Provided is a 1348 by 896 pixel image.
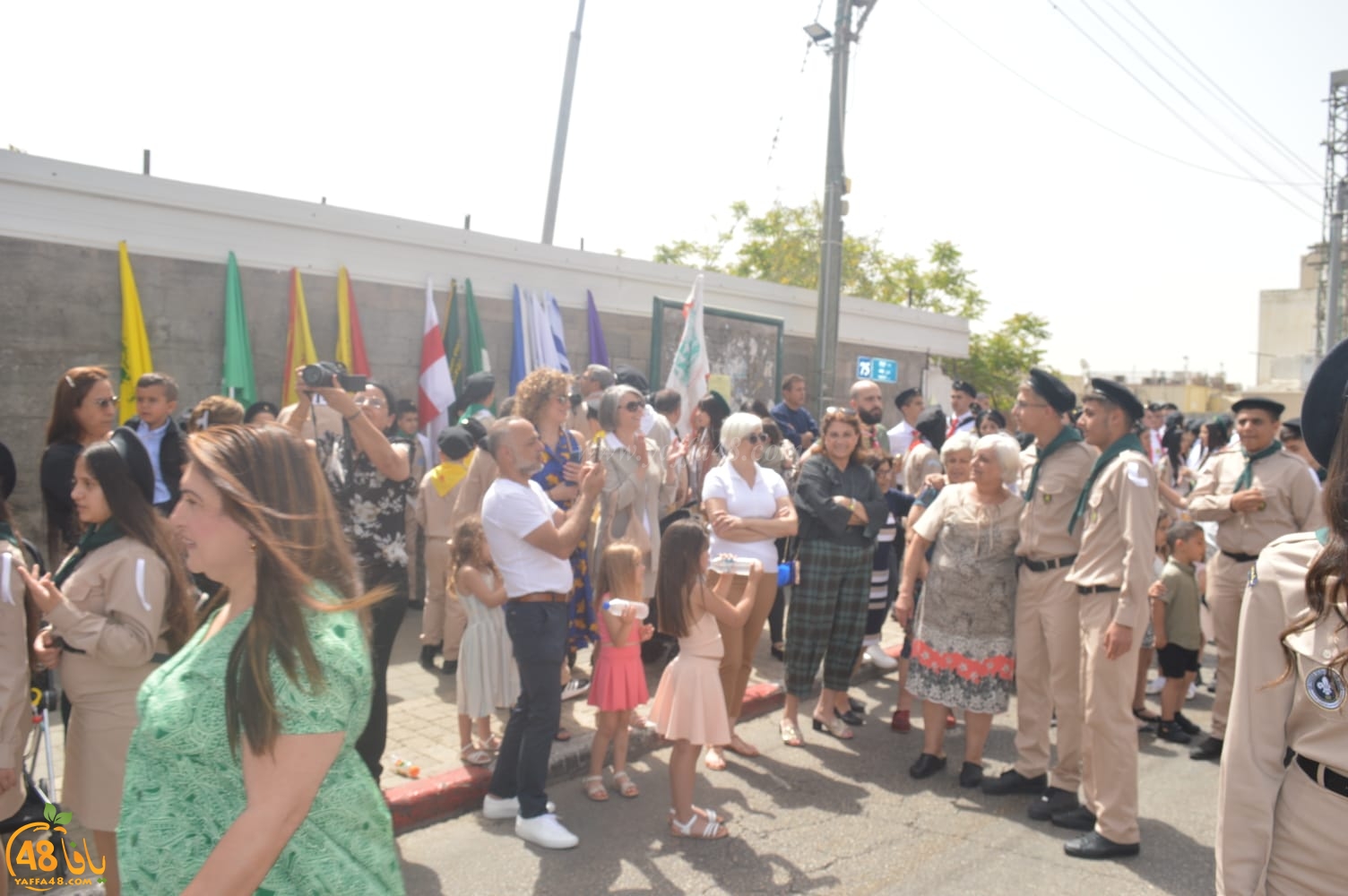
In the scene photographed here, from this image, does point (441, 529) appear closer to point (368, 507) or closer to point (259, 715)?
point (368, 507)

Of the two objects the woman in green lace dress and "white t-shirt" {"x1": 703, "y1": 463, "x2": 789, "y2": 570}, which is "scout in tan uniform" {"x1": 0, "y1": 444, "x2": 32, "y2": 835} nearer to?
the woman in green lace dress

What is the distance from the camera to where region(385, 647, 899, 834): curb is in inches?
177

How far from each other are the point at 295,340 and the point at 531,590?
488cm

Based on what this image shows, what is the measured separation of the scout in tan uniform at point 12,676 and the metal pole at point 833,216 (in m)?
8.43

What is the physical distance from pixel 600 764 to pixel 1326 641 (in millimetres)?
3673

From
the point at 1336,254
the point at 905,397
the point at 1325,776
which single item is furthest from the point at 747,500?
the point at 1336,254

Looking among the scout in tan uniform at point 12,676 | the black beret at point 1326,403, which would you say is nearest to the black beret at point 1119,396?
the black beret at point 1326,403

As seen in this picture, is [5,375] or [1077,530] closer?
[1077,530]

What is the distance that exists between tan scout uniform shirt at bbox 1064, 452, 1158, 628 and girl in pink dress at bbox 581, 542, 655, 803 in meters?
2.17

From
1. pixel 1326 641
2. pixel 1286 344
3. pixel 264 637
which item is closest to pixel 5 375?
pixel 264 637

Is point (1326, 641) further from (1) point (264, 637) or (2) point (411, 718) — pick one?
(2) point (411, 718)

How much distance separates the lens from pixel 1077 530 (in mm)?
4816

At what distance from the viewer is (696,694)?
4590 millimetres

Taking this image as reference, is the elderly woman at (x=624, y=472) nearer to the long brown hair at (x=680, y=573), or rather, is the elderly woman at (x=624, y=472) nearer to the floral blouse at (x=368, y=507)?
the long brown hair at (x=680, y=573)
